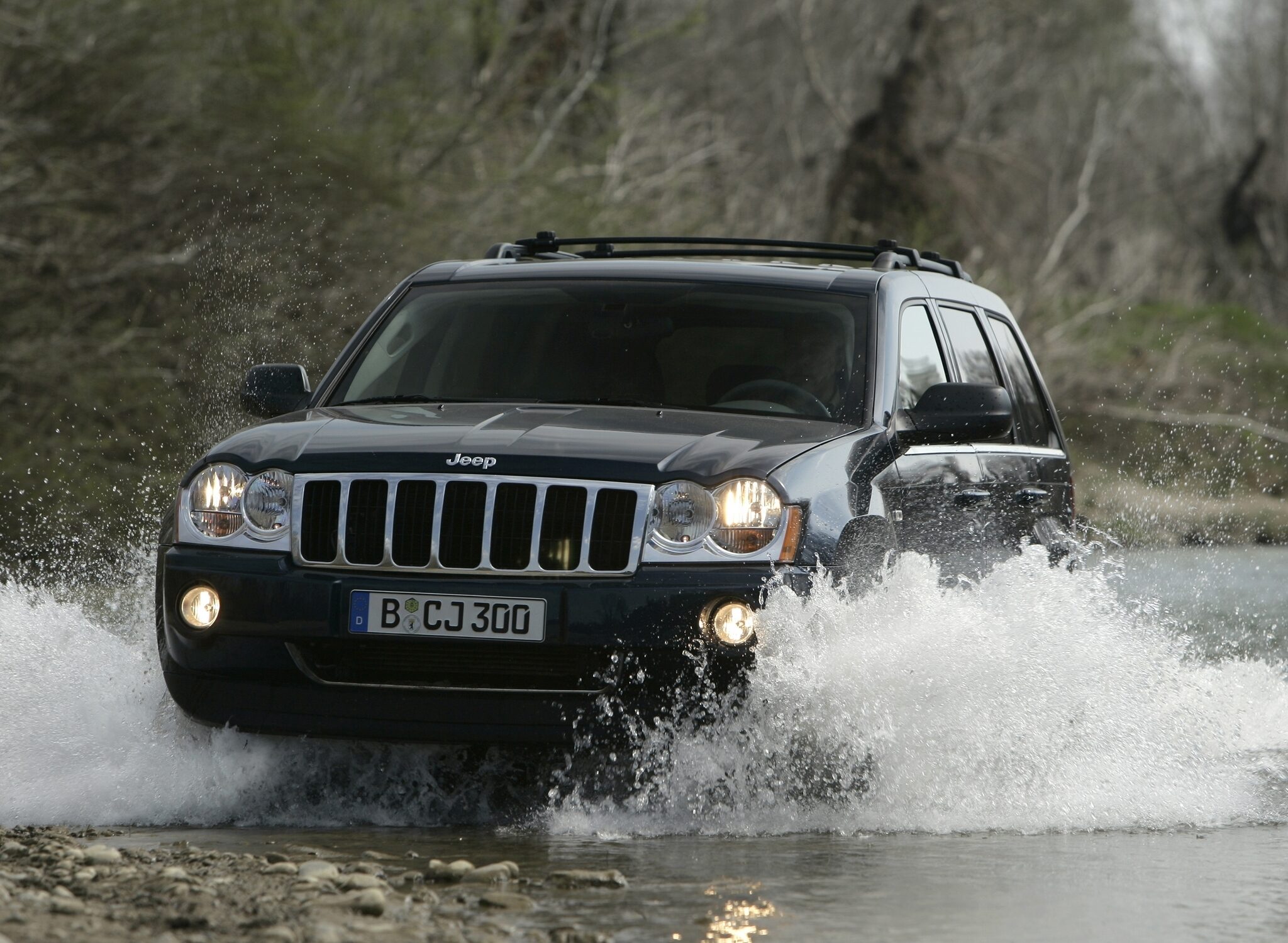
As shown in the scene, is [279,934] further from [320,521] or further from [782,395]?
[782,395]

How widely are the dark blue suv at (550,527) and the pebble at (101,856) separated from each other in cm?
82

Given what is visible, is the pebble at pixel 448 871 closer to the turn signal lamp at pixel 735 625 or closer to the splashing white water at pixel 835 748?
the splashing white water at pixel 835 748

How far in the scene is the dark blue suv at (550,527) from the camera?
17.3ft

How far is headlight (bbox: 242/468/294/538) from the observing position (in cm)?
557

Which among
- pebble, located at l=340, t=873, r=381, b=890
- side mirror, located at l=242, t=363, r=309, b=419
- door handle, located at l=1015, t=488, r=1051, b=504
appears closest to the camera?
pebble, located at l=340, t=873, r=381, b=890

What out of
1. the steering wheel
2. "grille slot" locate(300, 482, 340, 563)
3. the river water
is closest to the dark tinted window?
the river water

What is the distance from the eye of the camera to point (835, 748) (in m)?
5.38

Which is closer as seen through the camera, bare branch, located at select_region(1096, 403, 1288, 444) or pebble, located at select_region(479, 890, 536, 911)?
pebble, located at select_region(479, 890, 536, 911)

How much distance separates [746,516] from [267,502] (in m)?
1.36

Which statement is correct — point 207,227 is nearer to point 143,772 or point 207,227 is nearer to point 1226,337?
point 143,772

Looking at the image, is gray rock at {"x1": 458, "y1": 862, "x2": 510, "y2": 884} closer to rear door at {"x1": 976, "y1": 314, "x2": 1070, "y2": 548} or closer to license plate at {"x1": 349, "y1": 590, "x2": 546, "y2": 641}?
license plate at {"x1": 349, "y1": 590, "x2": 546, "y2": 641}

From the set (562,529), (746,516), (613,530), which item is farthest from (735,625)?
(562,529)

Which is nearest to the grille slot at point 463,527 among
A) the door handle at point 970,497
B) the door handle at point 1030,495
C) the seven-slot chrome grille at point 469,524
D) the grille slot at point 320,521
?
the seven-slot chrome grille at point 469,524

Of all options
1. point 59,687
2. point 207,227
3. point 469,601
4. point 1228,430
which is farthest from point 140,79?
point 1228,430
